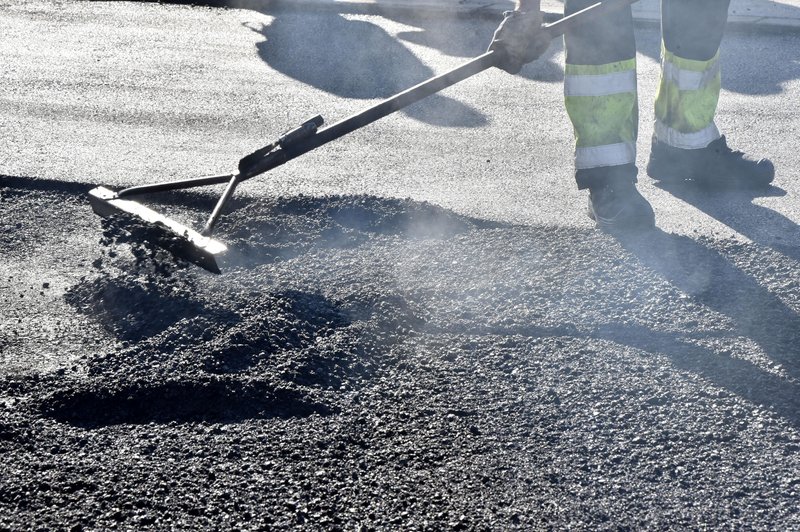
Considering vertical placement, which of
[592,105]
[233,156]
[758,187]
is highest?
[592,105]

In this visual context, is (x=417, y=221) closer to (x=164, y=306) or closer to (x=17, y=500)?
(x=164, y=306)

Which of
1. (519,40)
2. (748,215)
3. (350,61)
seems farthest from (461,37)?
(519,40)

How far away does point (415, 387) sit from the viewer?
8.96ft

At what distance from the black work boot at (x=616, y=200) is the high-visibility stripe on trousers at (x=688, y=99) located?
0.51m

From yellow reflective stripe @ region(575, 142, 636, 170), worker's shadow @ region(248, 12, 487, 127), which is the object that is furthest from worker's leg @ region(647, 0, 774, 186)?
worker's shadow @ region(248, 12, 487, 127)

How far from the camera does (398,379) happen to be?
2.78 meters

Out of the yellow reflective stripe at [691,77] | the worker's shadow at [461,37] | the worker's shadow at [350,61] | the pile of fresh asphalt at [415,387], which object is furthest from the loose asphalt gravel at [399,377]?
the worker's shadow at [461,37]

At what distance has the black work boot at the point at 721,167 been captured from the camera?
4.25 meters

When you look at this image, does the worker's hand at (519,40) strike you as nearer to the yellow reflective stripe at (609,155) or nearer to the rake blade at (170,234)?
the yellow reflective stripe at (609,155)

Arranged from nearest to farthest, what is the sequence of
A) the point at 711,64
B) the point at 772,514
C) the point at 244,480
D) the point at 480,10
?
the point at 772,514 → the point at 244,480 → the point at 711,64 → the point at 480,10

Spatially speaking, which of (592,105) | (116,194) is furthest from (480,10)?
(116,194)

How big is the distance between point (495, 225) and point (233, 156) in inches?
65.1

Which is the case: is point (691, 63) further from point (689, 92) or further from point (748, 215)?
point (748, 215)

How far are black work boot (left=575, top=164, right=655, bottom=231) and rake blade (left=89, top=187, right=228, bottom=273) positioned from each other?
62.3 inches
